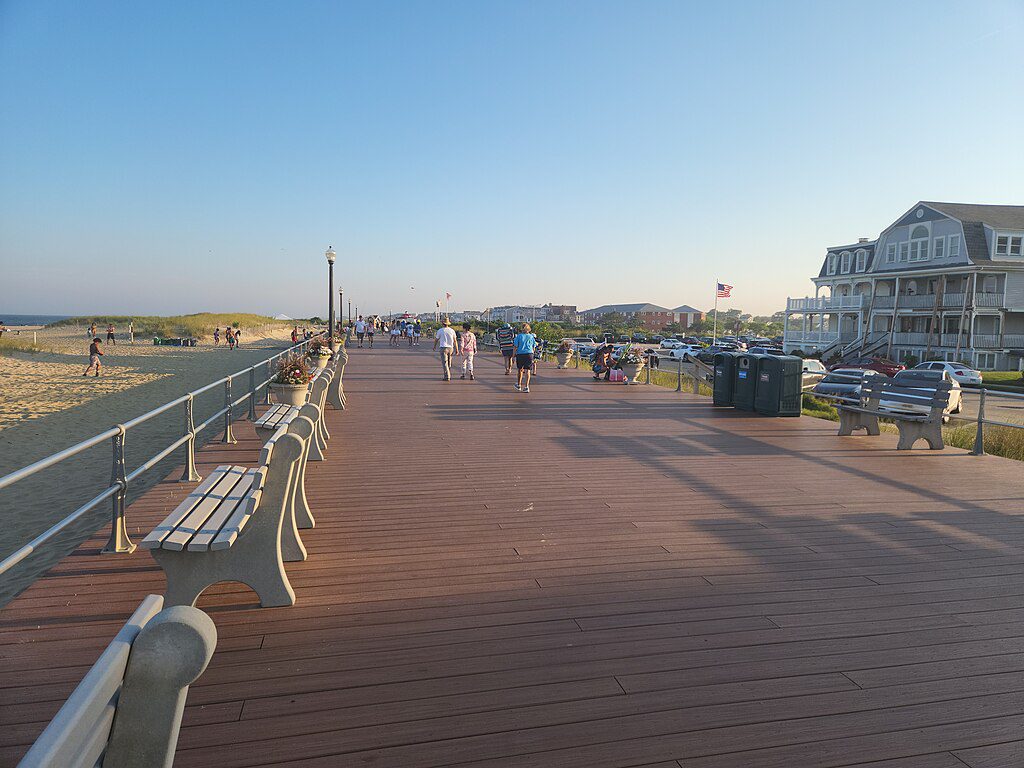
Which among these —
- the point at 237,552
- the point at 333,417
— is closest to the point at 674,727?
the point at 237,552

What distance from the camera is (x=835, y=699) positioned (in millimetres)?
3021

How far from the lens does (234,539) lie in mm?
3500

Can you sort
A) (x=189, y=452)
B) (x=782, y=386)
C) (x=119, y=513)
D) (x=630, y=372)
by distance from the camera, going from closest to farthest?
(x=119, y=513)
(x=189, y=452)
(x=782, y=386)
(x=630, y=372)

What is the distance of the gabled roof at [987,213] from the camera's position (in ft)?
130

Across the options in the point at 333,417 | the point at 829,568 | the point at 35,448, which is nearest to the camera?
the point at 829,568

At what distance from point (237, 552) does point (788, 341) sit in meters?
52.7

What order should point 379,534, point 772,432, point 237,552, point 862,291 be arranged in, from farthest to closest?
point 862,291, point 772,432, point 379,534, point 237,552

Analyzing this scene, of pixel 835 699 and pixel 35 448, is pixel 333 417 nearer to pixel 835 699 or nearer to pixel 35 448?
pixel 35 448

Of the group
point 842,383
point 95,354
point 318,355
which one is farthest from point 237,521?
point 95,354

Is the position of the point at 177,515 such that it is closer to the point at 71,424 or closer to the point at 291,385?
the point at 291,385

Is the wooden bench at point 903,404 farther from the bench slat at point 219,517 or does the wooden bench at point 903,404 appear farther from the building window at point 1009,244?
the building window at point 1009,244

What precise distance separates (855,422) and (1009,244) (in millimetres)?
37646

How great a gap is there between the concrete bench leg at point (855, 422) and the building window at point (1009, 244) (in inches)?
1447

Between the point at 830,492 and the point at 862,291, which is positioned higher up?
the point at 862,291
